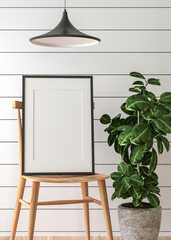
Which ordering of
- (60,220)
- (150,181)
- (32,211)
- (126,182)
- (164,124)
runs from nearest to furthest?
(32,211), (164,124), (126,182), (150,181), (60,220)

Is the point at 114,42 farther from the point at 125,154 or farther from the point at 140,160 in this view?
the point at 140,160

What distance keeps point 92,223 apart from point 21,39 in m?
1.37

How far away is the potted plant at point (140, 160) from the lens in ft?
6.93

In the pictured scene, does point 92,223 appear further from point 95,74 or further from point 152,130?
point 95,74

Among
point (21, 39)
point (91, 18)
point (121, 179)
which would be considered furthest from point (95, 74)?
point (121, 179)

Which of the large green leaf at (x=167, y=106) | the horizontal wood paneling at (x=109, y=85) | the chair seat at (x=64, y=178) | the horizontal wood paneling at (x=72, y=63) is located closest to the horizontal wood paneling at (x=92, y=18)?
the horizontal wood paneling at (x=72, y=63)

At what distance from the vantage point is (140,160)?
7.09ft

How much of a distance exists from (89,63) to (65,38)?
31 cm

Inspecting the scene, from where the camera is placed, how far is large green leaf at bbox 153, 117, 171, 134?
2.06 m

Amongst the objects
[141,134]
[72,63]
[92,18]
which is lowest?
[141,134]

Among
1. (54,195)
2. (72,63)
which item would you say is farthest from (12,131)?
(72,63)

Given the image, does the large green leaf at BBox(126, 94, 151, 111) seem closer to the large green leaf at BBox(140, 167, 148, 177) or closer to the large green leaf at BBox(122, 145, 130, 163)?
the large green leaf at BBox(122, 145, 130, 163)

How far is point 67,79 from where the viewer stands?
88.2 inches

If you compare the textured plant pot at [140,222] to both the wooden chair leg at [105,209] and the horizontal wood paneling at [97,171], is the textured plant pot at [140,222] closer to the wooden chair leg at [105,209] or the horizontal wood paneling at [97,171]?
the wooden chair leg at [105,209]
